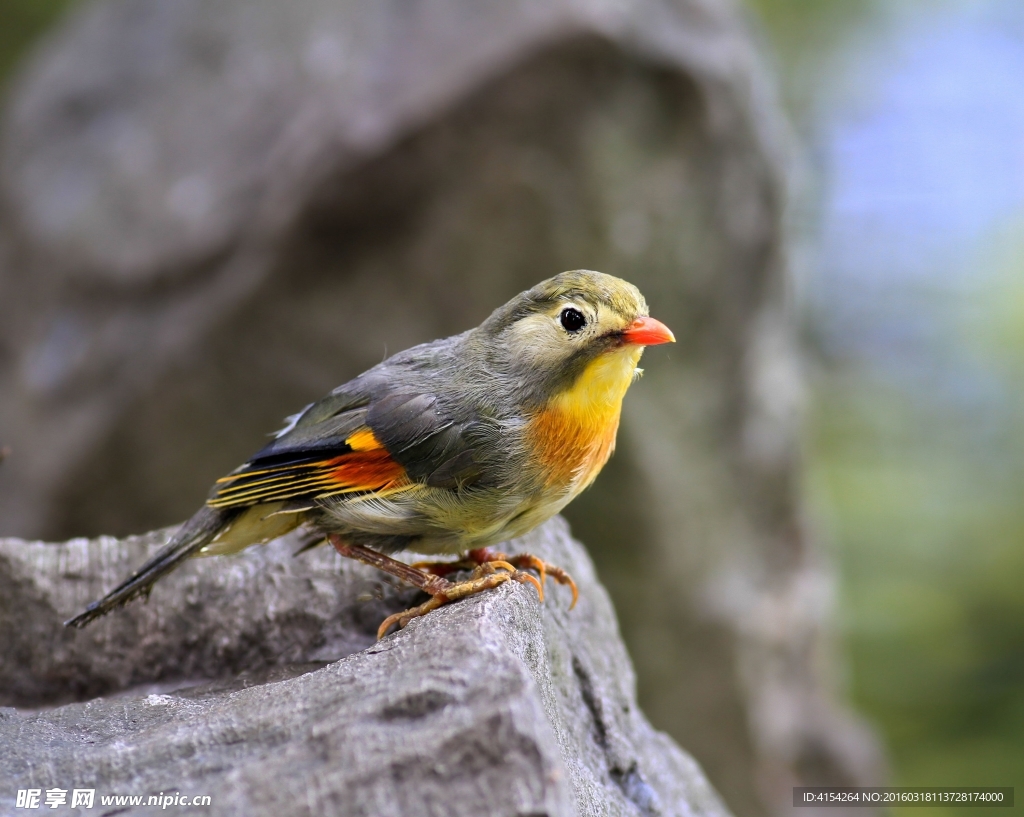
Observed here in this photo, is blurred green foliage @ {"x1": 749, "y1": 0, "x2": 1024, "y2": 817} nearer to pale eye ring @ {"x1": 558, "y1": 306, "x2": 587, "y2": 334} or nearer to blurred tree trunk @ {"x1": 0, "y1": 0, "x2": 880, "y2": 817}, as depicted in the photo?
blurred tree trunk @ {"x1": 0, "y1": 0, "x2": 880, "y2": 817}

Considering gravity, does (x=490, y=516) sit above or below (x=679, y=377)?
below

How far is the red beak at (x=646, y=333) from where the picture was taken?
9.98 feet

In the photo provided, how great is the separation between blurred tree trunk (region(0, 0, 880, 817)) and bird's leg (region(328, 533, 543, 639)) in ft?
9.93

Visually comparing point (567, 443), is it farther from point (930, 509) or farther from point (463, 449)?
point (930, 509)

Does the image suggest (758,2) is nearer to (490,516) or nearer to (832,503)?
(832,503)

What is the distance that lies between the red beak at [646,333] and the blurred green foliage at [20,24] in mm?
9394

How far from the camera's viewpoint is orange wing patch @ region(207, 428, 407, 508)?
10.4 feet

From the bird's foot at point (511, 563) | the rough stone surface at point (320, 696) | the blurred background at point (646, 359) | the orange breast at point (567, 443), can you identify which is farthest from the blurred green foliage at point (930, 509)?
the orange breast at point (567, 443)

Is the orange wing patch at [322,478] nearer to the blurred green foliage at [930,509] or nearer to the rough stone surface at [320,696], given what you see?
the rough stone surface at [320,696]

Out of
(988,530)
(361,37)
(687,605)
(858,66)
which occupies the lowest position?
(687,605)

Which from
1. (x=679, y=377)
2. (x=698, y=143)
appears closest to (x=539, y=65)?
(x=698, y=143)

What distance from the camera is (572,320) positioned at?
3.14 m

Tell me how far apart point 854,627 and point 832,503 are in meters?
1.15

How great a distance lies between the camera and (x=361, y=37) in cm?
658
